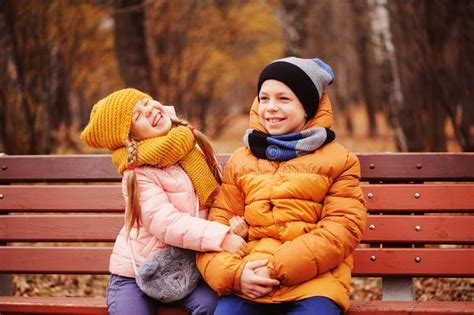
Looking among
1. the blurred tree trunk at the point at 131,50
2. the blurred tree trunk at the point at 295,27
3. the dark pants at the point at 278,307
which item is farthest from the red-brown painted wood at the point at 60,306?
the blurred tree trunk at the point at 295,27

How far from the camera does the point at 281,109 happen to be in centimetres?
321

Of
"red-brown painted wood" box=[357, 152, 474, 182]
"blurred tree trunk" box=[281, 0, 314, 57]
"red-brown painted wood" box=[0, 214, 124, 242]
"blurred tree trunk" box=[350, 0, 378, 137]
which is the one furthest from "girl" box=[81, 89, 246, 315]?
"blurred tree trunk" box=[350, 0, 378, 137]

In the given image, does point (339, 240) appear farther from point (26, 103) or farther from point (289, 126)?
point (26, 103)

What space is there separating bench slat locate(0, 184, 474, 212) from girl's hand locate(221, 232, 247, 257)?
2.69ft

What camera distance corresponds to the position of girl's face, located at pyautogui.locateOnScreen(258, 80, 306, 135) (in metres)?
3.20

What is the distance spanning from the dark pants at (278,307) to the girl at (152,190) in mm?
131

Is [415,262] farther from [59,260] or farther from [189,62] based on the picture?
[189,62]

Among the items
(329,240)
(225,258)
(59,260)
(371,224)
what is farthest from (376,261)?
(59,260)

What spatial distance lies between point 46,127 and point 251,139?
5.70 m

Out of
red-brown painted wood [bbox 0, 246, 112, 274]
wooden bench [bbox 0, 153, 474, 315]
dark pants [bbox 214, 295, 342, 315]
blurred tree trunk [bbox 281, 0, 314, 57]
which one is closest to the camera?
dark pants [bbox 214, 295, 342, 315]

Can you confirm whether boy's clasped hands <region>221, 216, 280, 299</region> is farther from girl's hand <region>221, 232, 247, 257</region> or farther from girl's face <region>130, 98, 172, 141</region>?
girl's face <region>130, 98, 172, 141</region>

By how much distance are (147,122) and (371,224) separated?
4.26 ft

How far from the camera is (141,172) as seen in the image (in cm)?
321

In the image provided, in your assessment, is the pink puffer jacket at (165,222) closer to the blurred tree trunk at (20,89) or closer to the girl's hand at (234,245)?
the girl's hand at (234,245)
